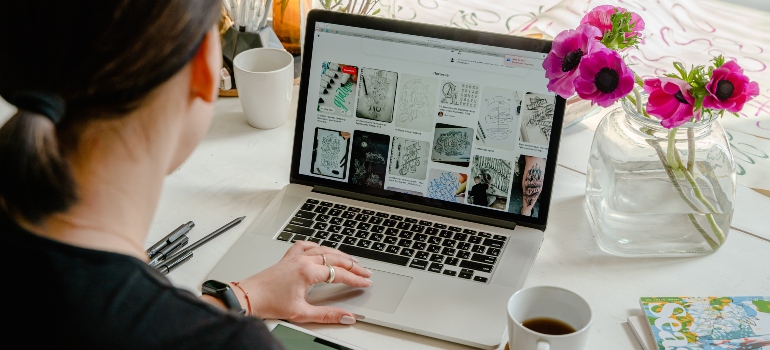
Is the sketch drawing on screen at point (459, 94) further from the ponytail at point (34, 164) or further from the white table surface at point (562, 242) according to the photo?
the ponytail at point (34, 164)

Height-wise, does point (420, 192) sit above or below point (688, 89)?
below

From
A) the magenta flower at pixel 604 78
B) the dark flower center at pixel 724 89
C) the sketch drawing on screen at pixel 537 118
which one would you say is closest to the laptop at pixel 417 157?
the sketch drawing on screen at pixel 537 118

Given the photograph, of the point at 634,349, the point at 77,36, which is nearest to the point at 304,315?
the point at 634,349

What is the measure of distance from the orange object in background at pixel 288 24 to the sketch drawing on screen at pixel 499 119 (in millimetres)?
572

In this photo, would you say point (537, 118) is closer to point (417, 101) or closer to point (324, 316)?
point (417, 101)

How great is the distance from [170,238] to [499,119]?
1.59ft

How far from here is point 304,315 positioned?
92 centimetres

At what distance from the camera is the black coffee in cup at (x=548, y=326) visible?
849 millimetres

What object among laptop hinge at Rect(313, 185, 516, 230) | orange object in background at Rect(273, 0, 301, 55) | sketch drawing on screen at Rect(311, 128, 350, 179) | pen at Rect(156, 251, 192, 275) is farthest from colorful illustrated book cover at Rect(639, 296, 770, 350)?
orange object in background at Rect(273, 0, 301, 55)

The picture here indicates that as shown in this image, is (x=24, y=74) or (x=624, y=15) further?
(x=624, y=15)

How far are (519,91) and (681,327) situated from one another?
37cm

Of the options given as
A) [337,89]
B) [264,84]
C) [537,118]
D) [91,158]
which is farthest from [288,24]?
[91,158]

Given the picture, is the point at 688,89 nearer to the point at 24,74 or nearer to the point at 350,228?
the point at 350,228

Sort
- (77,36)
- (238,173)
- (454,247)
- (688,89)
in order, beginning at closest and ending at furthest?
(77,36) → (688,89) → (454,247) → (238,173)
